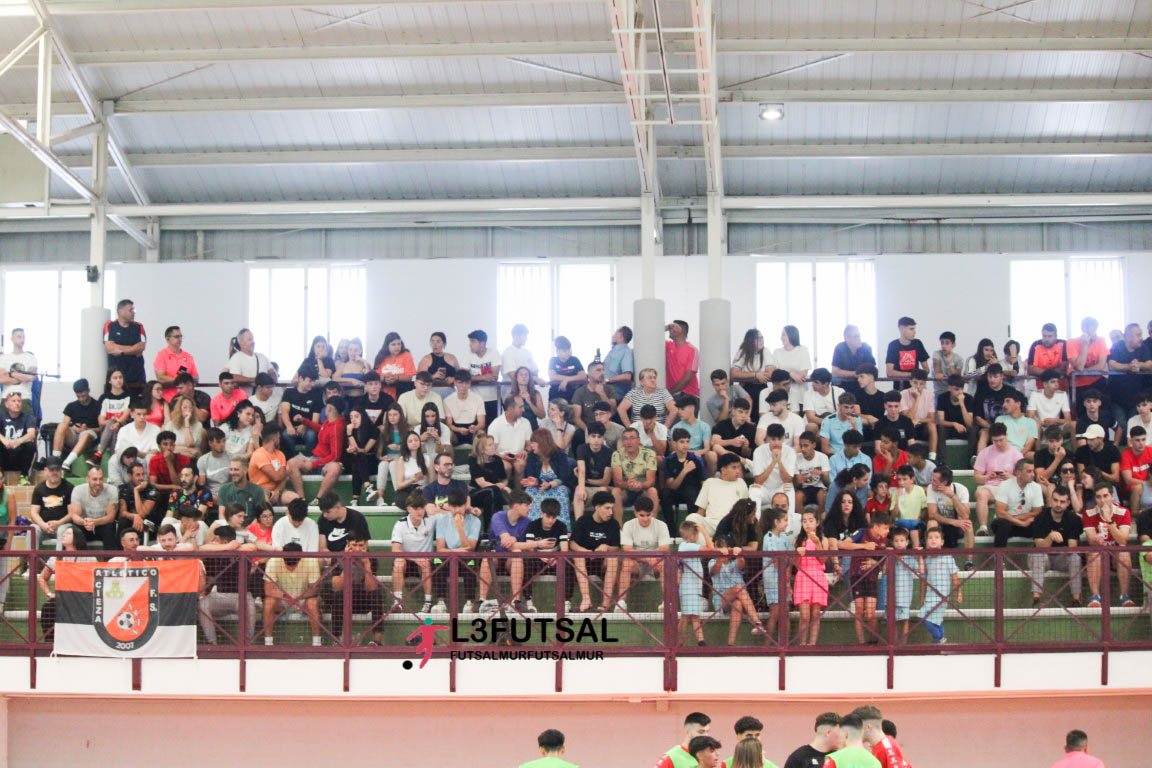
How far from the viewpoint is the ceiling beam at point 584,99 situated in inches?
631

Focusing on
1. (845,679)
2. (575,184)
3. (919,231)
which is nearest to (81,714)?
(845,679)

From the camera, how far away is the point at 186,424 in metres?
14.8

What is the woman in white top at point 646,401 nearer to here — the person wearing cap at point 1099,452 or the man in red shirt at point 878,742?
the person wearing cap at point 1099,452

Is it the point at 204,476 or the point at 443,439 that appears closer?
the point at 204,476

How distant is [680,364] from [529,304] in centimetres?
416

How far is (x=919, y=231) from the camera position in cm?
1991

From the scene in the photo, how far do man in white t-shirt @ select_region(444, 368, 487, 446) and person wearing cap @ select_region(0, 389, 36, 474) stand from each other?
509 cm

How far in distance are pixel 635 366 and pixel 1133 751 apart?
7.50 meters

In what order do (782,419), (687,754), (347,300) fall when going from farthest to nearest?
1. (347,300)
2. (782,419)
3. (687,754)

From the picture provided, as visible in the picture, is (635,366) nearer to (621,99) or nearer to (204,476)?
(621,99)

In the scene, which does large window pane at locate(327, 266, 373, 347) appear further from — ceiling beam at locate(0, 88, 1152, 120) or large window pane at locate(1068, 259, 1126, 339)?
large window pane at locate(1068, 259, 1126, 339)

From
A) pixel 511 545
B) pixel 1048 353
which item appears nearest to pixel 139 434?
pixel 511 545

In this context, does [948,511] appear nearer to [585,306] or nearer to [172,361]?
[585,306]

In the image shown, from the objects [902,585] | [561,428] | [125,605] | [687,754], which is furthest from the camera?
[561,428]
